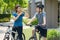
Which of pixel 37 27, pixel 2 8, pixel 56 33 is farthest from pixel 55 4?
pixel 37 27

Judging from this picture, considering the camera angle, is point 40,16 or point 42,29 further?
point 42,29

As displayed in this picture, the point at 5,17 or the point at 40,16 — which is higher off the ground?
the point at 40,16

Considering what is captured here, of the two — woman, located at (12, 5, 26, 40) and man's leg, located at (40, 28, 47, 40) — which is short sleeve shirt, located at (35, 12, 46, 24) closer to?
man's leg, located at (40, 28, 47, 40)

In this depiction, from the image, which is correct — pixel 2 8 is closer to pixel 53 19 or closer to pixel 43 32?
pixel 53 19

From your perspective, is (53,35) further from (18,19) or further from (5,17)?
(5,17)

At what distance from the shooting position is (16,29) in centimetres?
776

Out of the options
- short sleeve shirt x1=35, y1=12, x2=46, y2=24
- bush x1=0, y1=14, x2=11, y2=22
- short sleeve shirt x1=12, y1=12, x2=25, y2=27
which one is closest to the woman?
short sleeve shirt x1=12, y1=12, x2=25, y2=27

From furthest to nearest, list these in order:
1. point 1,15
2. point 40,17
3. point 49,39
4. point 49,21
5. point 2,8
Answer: point 1,15 < point 2,8 < point 49,21 < point 49,39 < point 40,17

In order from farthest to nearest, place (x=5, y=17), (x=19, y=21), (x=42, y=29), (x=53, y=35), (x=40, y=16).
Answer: (x=5, y=17), (x=53, y=35), (x=19, y=21), (x=42, y=29), (x=40, y=16)

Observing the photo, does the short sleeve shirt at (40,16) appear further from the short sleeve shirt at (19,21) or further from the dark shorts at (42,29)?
the short sleeve shirt at (19,21)

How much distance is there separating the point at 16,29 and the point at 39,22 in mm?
892

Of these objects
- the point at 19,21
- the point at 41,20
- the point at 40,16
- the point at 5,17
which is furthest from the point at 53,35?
the point at 5,17

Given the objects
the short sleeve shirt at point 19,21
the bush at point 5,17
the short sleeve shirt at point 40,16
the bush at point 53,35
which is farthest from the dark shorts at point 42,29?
the bush at point 5,17

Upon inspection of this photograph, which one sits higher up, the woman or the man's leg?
the woman
